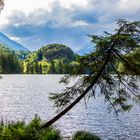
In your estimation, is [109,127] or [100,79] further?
[109,127]

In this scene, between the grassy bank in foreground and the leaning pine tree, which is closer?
the grassy bank in foreground

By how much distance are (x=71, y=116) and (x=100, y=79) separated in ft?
111

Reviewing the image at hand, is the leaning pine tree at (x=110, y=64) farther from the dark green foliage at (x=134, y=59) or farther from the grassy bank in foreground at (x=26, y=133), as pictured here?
the grassy bank in foreground at (x=26, y=133)

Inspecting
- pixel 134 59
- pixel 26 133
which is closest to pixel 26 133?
pixel 26 133

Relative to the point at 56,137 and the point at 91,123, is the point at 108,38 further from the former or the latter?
the point at 91,123

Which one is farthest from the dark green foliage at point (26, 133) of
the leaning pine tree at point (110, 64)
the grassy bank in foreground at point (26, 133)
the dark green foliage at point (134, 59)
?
the dark green foliage at point (134, 59)

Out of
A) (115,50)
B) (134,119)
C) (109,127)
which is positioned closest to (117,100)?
(115,50)

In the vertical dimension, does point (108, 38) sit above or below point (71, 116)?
above

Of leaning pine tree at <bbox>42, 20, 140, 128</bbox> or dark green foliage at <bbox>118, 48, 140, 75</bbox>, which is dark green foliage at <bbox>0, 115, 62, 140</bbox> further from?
dark green foliage at <bbox>118, 48, 140, 75</bbox>

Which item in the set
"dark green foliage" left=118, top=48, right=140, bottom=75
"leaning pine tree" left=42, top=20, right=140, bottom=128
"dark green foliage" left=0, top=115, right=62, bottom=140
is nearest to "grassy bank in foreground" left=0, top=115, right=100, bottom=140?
"dark green foliage" left=0, top=115, right=62, bottom=140

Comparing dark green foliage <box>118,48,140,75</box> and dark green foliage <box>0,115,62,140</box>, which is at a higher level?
dark green foliage <box>118,48,140,75</box>

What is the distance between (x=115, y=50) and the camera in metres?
23.1

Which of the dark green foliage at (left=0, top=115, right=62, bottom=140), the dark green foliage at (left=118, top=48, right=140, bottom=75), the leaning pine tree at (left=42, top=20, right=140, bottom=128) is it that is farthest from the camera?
the dark green foliage at (left=118, top=48, right=140, bottom=75)

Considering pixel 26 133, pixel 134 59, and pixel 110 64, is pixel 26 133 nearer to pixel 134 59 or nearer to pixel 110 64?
pixel 110 64
